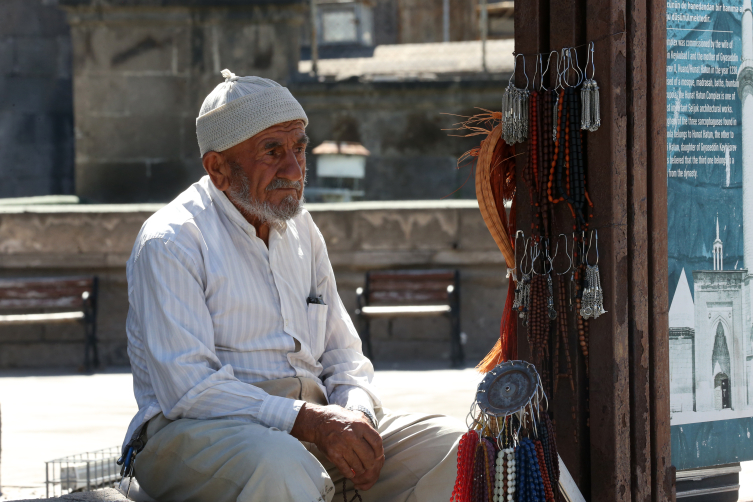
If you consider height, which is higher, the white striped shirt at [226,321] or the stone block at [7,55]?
the stone block at [7,55]

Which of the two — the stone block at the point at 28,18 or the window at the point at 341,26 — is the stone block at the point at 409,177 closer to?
the stone block at the point at 28,18

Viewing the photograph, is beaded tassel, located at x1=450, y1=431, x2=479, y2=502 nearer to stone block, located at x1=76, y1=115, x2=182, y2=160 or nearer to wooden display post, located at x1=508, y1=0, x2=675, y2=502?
wooden display post, located at x1=508, y1=0, x2=675, y2=502

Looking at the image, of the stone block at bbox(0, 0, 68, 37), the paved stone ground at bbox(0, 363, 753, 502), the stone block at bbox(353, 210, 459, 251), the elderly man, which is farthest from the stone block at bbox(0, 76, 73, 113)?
the elderly man

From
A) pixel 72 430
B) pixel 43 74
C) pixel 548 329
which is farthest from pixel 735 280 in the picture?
pixel 43 74

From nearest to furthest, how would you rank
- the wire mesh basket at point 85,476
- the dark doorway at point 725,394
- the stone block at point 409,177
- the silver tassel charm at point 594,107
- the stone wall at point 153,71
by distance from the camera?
the silver tassel charm at point 594,107 → the dark doorway at point 725,394 → the wire mesh basket at point 85,476 → the stone wall at point 153,71 → the stone block at point 409,177

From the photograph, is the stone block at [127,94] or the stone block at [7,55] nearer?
the stone block at [127,94]

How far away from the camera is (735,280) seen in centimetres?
272

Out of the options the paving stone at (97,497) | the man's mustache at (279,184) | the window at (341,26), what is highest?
the window at (341,26)

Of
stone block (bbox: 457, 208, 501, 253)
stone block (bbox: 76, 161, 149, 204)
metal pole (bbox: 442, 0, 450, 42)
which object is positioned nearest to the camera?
stone block (bbox: 457, 208, 501, 253)

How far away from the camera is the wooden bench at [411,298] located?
664cm

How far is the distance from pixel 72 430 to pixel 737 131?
3.52m

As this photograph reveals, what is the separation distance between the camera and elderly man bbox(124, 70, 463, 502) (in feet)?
7.24

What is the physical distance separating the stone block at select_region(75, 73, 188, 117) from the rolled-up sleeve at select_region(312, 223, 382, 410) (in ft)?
27.0

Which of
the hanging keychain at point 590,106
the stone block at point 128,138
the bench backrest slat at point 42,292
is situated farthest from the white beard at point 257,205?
the stone block at point 128,138
